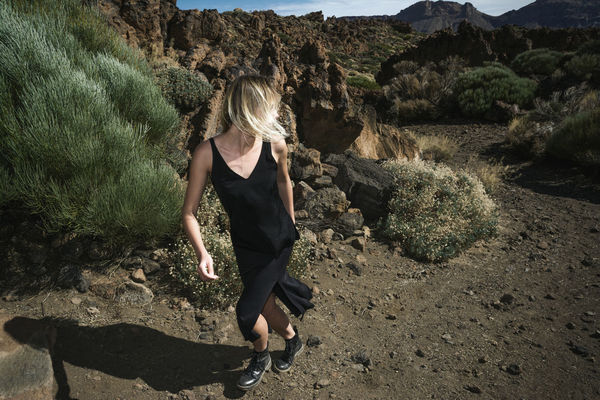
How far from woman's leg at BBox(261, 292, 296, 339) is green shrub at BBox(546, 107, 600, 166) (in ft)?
27.6

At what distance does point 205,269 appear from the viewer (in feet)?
6.31

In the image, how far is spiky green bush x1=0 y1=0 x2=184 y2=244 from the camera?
3201mm

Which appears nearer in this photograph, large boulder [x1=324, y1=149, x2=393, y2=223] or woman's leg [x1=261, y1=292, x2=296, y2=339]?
woman's leg [x1=261, y1=292, x2=296, y2=339]

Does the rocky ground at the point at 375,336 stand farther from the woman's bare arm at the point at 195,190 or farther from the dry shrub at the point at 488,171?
the dry shrub at the point at 488,171

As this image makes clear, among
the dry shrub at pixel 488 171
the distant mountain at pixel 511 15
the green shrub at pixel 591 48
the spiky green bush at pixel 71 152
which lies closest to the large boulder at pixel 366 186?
the dry shrub at pixel 488 171

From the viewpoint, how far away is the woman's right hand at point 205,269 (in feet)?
6.19

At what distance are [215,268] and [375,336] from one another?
171cm

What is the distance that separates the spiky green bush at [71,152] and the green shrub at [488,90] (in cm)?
1187

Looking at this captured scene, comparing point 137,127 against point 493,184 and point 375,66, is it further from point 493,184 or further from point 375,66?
point 375,66

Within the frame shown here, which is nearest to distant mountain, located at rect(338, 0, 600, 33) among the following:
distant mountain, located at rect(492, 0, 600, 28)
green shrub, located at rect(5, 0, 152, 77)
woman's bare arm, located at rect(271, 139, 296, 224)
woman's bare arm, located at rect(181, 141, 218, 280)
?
distant mountain, located at rect(492, 0, 600, 28)

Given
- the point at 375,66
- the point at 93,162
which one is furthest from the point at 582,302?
the point at 375,66

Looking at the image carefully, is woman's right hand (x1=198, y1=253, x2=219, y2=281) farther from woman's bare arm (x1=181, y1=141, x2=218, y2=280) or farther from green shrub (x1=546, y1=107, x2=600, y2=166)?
green shrub (x1=546, y1=107, x2=600, y2=166)

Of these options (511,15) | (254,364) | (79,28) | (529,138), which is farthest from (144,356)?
(511,15)

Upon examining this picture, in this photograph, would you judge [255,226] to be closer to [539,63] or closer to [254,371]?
[254,371]
